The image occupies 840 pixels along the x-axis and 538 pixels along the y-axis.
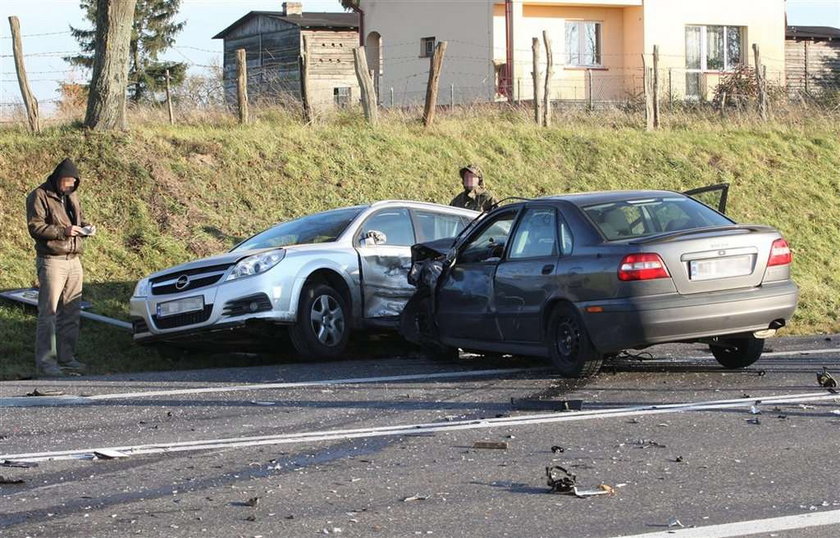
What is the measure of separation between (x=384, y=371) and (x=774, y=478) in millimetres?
5459

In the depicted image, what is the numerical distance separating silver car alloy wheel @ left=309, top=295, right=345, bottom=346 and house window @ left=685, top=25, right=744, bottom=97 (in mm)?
24838

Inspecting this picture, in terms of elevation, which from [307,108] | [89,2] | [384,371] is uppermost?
[89,2]

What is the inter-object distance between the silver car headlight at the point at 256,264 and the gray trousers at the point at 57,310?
5.39ft

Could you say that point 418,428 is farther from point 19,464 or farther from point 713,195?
point 713,195

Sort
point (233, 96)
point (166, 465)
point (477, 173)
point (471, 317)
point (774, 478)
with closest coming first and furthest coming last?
point (774, 478) → point (166, 465) → point (471, 317) → point (477, 173) → point (233, 96)

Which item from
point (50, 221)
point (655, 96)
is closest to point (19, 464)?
point (50, 221)

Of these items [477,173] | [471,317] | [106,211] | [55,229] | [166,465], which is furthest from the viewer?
[106,211]

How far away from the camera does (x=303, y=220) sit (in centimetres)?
1362

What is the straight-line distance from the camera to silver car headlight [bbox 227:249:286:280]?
40.0ft

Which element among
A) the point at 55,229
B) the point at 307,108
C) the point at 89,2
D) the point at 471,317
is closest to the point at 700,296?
the point at 471,317

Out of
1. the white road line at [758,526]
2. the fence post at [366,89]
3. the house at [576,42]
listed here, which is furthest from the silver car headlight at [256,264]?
the house at [576,42]

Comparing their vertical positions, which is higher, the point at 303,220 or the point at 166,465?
the point at 303,220

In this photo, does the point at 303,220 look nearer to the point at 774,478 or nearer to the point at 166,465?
the point at 166,465

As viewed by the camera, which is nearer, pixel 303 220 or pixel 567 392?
pixel 567 392
